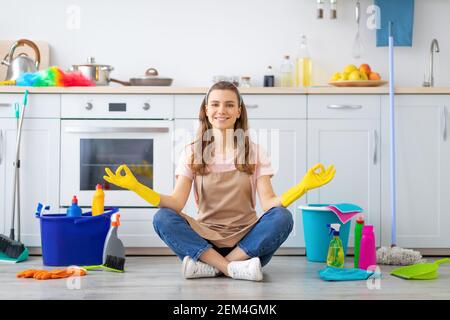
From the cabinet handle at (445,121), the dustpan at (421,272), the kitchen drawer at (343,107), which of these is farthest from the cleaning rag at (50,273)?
the cabinet handle at (445,121)

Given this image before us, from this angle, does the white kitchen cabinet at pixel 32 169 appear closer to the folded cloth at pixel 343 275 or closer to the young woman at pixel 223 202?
the young woman at pixel 223 202

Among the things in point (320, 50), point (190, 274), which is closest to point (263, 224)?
point (190, 274)

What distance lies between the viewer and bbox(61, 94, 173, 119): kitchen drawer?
12.6 feet

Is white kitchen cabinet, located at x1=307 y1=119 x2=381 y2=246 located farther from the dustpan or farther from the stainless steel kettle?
the stainless steel kettle

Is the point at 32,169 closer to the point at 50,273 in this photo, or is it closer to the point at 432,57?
the point at 50,273

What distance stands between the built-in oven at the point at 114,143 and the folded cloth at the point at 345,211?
2.94 ft

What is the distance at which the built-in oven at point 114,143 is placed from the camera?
383 cm

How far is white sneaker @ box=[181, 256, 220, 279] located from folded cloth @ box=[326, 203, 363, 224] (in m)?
0.87

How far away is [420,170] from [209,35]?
4.97ft

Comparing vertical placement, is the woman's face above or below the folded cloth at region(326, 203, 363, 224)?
above

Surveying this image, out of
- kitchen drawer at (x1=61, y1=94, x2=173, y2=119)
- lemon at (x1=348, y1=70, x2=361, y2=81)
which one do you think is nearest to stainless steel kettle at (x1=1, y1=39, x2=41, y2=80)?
kitchen drawer at (x1=61, y1=94, x2=173, y2=119)

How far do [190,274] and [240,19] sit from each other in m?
2.02
